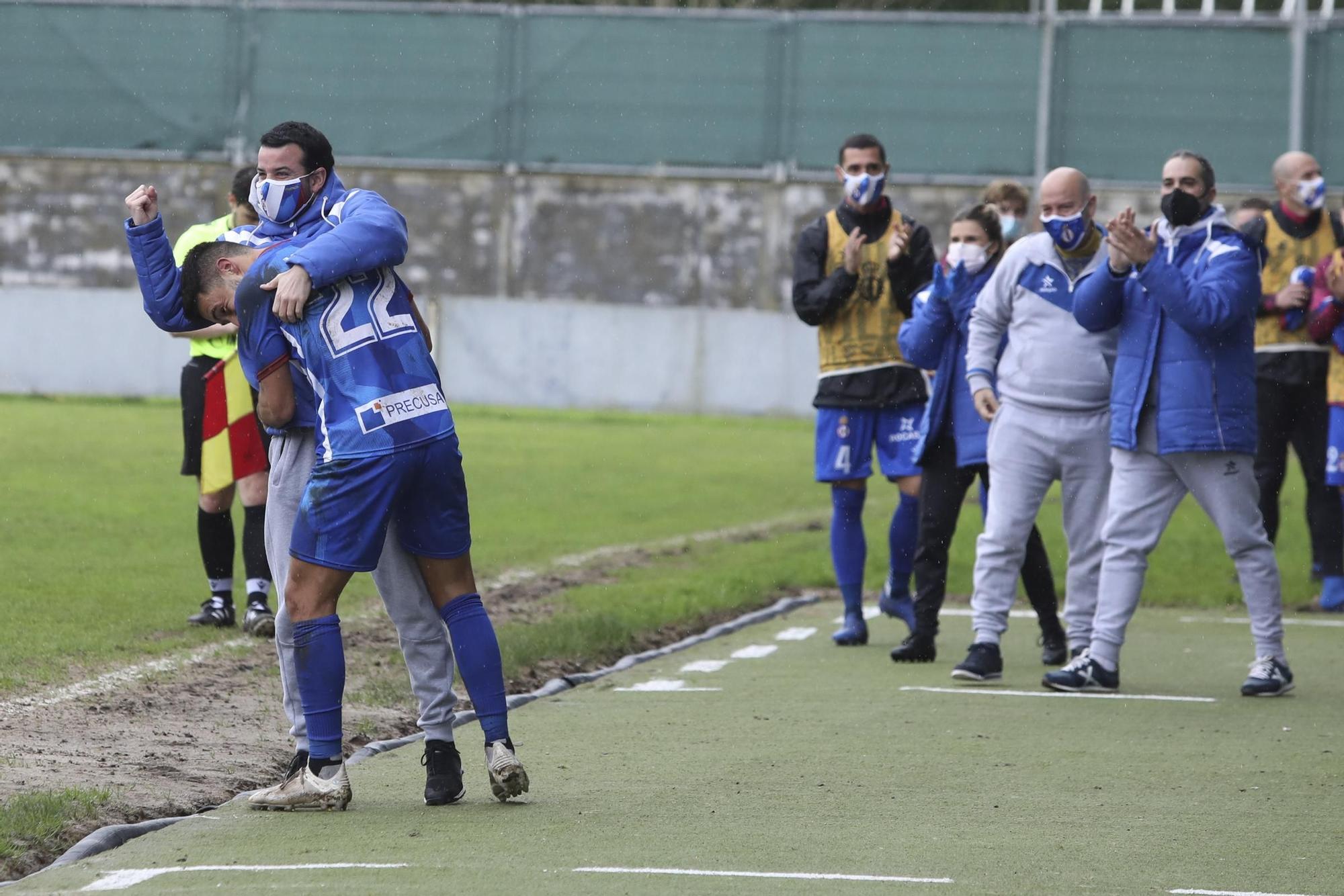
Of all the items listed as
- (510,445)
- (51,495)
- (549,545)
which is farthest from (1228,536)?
(510,445)

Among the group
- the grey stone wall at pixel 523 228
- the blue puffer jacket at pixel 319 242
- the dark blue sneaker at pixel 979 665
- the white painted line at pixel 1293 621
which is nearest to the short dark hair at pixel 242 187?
the blue puffer jacket at pixel 319 242

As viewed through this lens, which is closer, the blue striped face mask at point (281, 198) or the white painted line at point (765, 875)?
the white painted line at point (765, 875)

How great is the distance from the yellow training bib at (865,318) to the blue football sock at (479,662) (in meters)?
4.58

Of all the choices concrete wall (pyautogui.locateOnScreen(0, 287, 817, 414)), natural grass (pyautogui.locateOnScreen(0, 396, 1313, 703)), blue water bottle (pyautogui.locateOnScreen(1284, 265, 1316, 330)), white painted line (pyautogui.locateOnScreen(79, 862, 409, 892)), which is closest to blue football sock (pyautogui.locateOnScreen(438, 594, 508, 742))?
white painted line (pyautogui.locateOnScreen(79, 862, 409, 892))

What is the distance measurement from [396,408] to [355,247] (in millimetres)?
440

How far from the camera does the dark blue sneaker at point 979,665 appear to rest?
880 centimetres

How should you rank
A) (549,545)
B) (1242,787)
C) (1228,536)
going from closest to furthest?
(1242,787) < (1228,536) < (549,545)

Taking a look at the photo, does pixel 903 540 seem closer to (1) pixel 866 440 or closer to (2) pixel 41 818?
(1) pixel 866 440

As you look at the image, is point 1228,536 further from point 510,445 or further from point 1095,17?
point 1095,17

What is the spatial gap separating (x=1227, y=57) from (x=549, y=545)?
22.0 metres

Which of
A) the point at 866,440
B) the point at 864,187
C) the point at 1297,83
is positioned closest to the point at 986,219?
the point at 864,187

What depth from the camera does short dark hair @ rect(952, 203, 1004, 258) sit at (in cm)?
952

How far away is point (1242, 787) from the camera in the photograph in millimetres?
6289

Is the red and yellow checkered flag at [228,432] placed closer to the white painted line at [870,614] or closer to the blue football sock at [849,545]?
the blue football sock at [849,545]
